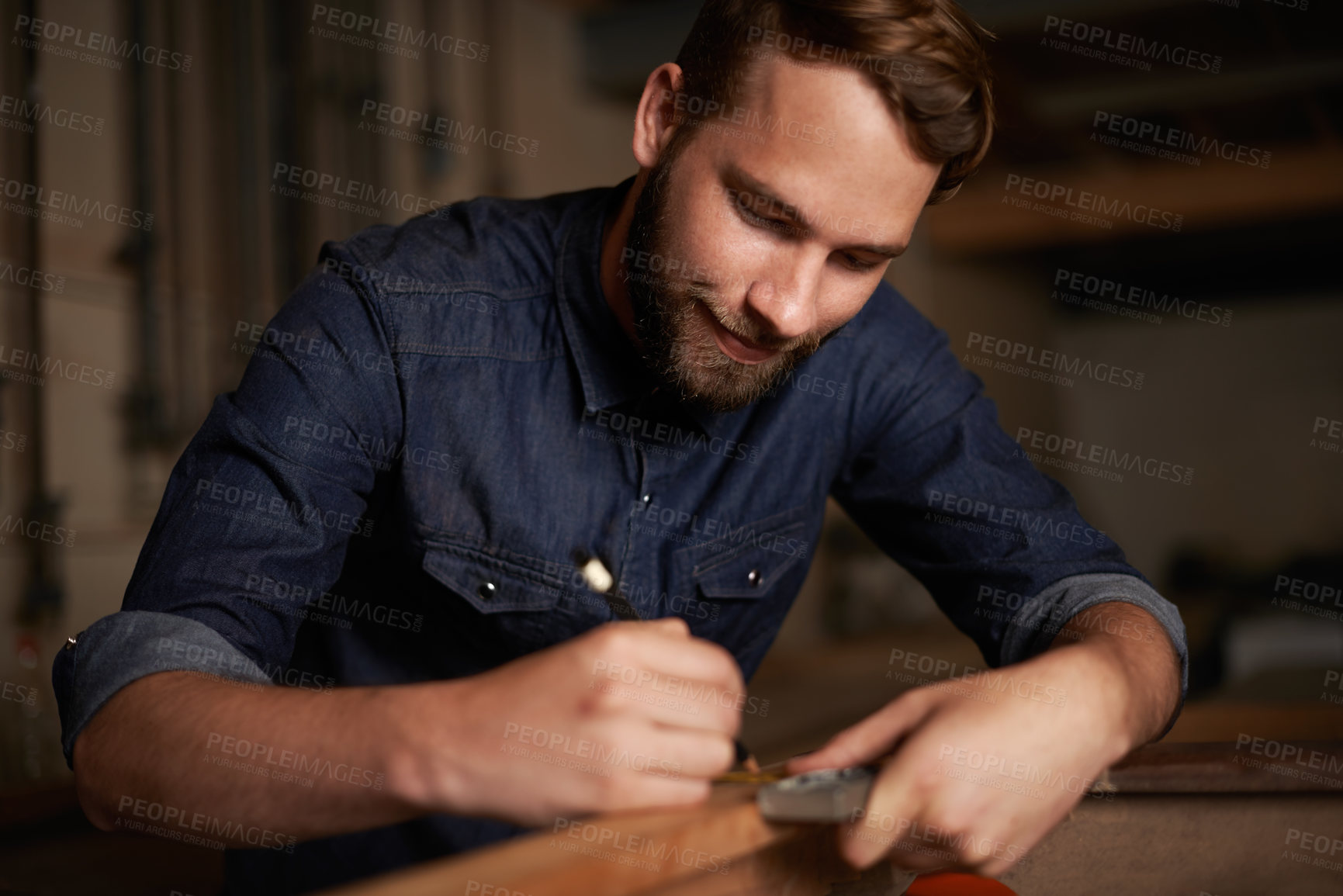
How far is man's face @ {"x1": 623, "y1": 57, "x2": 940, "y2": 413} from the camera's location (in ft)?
2.97

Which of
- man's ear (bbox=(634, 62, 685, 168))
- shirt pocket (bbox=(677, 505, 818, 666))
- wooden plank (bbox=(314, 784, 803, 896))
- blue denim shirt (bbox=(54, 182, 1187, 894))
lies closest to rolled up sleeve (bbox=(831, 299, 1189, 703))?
blue denim shirt (bbox=(54, 182, 1187, 894))

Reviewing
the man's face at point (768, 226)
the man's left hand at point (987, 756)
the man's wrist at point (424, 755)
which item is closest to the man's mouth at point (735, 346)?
the man's face at point (768, 226)

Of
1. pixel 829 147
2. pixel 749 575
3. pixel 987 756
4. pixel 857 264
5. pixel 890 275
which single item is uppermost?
pixel 829 147

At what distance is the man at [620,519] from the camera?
0.65m

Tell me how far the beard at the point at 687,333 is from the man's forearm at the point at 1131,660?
1.24 feet

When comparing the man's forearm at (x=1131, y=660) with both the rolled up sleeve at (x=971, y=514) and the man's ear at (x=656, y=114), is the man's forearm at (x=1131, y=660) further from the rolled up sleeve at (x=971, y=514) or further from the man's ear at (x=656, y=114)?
the man's ear at (x=656, y=114)

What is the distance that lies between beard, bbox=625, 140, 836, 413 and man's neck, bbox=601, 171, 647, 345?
5cm

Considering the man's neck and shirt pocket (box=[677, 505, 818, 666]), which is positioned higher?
the man's neck

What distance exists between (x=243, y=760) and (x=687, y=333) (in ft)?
1.81

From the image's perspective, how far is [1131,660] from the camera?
901mm

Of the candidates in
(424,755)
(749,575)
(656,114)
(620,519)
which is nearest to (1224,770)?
(749,575)

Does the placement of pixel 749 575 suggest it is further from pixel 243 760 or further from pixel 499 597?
pixel 243 760

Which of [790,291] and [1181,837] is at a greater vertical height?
[790,291]

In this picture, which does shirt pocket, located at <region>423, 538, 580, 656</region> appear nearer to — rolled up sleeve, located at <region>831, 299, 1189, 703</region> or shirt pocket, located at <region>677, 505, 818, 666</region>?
shirt pocket, located at <region>677, 505, 818, 666</region>
